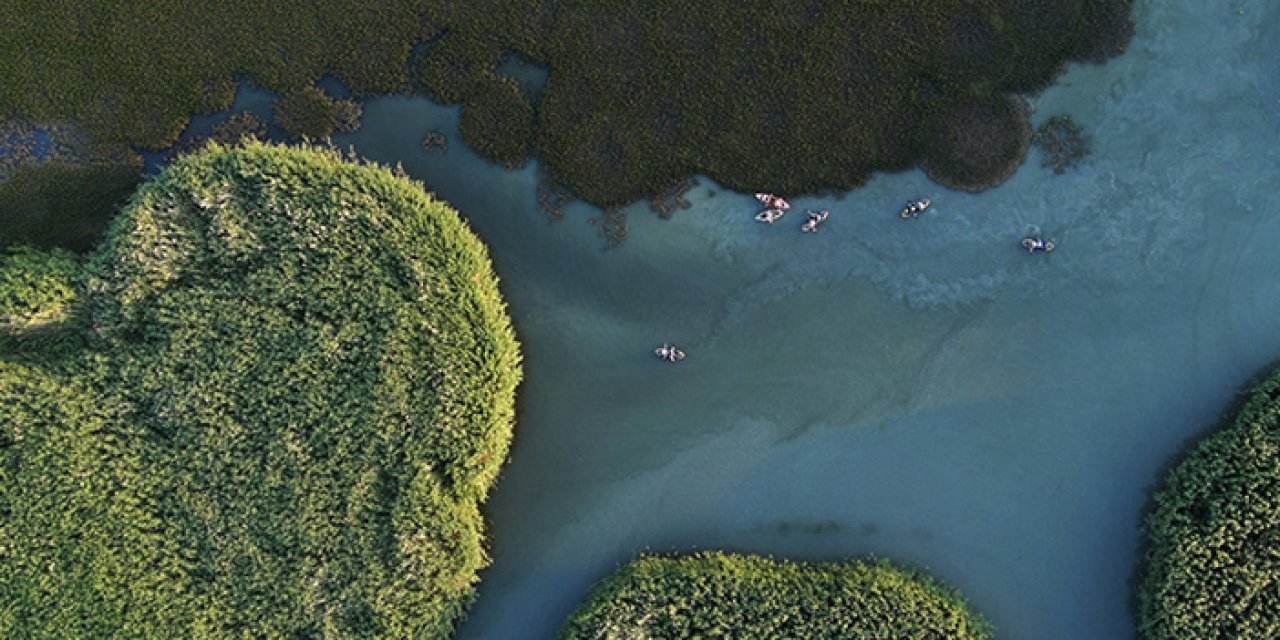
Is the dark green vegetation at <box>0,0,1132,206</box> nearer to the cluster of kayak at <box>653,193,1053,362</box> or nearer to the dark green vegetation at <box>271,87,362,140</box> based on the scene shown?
the dark green vegetation at <box>271,87,362,140</box>

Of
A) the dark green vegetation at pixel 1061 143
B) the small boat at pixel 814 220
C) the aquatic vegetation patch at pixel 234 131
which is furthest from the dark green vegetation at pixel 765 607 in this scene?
the aquatic vegetation patch at pixel 234 131

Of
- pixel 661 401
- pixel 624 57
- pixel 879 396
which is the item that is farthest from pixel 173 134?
pixel 879 396

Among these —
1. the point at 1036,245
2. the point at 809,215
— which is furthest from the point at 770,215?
the point at 1036,245

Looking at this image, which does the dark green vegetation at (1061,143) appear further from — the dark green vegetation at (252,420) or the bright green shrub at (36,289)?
the bright green shrub at (36,289)

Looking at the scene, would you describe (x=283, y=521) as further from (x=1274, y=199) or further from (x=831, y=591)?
(x=1274, y=199)

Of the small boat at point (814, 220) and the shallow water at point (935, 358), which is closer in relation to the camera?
the shallow water at point (935, 358)

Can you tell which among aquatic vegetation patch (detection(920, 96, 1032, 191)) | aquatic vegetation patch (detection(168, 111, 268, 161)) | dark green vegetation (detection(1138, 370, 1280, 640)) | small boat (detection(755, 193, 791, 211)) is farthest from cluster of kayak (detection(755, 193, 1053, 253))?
aquatic vegetation patch (detection(168, 111, 268, 161))
